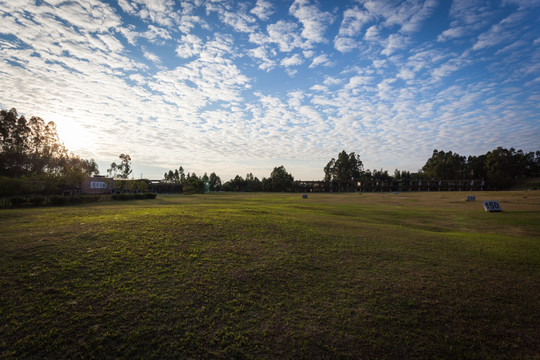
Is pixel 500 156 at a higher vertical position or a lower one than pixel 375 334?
higher

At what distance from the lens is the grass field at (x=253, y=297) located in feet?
15.0

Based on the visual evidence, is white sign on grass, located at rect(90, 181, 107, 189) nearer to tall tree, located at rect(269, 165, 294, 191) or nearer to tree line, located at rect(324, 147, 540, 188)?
tall tree, located at rect(269, 165, 294, 191)

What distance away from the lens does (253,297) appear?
618 centimetres

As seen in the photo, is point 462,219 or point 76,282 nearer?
point 76,282

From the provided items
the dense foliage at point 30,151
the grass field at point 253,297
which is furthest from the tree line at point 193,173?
the grass field at point 253,297

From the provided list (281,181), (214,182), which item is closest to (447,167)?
(281,181)

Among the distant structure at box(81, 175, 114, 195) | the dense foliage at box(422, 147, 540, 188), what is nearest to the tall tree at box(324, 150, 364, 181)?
the dense foliage at box(422, 147, 540, 188)

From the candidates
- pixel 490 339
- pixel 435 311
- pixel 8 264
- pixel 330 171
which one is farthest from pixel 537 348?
pixel 330 171

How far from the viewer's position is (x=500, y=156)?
97.4 metres

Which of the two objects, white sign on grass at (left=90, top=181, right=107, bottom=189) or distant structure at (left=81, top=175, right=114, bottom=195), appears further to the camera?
white sign on grass at (left=90, top=181, right=107, bottom=189)

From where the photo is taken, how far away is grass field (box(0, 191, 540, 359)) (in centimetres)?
457

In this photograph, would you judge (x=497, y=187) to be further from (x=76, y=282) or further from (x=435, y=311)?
(x=76, y=282)

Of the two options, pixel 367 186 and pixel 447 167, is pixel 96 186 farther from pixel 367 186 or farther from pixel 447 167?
pixel 447 167

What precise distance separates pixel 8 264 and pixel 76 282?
2.71m
